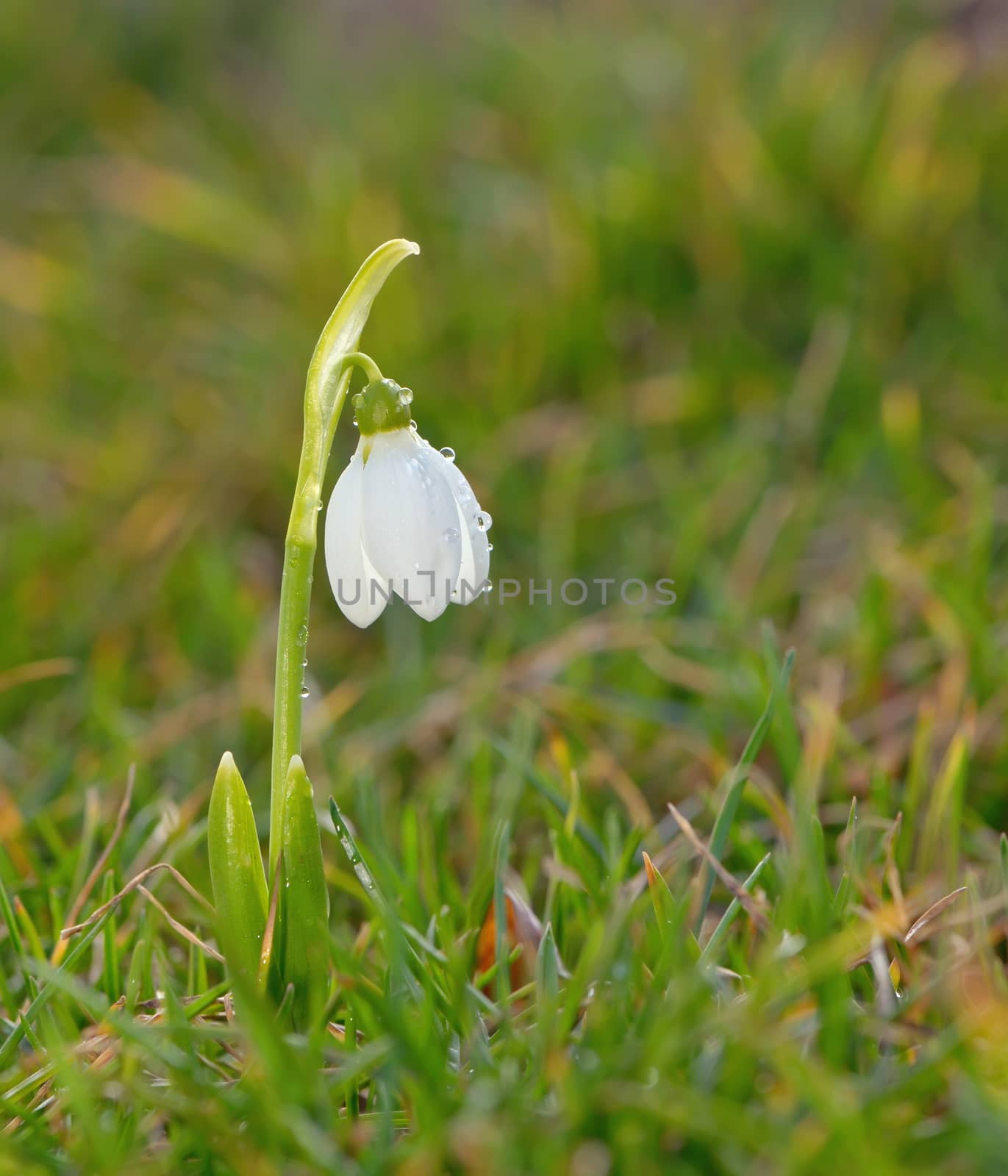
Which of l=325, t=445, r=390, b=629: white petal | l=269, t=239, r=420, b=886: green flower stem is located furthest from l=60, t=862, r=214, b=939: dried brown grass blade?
l=325, t=445, r=390, b=629: white petal

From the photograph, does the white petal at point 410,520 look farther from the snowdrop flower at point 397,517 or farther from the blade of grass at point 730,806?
the blade of grass at point 730,806

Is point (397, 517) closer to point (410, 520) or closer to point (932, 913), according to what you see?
point (410, 520)

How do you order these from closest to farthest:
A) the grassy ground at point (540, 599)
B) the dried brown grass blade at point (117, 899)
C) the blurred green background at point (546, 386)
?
the grassy ground at point (540, 599), the dried brown grass blade at point (117, 899), the blurred green background at point (546, 386)

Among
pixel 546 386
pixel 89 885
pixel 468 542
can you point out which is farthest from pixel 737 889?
pixel 546 386

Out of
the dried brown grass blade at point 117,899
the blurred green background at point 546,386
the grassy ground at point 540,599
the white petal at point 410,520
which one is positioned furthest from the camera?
the blurred green background at point 546,386

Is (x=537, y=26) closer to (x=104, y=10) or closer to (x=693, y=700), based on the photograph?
(x=104, y=10)

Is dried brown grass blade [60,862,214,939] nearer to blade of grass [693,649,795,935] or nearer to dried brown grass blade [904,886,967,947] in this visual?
blade of grass [693,649,795,935]

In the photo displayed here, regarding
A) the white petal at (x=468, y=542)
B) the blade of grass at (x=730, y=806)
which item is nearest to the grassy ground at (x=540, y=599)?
the blade of grass at (x=730, y=806)

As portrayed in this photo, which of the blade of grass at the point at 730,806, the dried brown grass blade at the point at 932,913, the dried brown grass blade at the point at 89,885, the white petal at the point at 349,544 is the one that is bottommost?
the dried brown grass blade at the point at 89,885

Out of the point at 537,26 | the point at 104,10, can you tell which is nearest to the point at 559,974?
the point at 537,26
